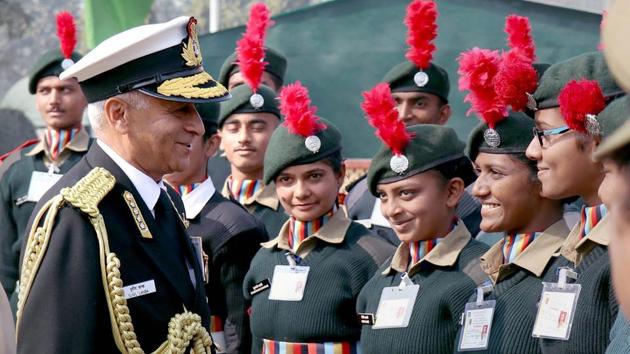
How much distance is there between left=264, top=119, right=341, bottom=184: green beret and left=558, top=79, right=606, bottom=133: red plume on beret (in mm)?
1728

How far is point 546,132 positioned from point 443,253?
79 centimetres

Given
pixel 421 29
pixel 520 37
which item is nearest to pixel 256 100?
pixel 421 29

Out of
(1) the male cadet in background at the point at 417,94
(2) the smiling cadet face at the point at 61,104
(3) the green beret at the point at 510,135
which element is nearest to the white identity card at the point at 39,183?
(2) the smiling cadet face at the point at 61,104

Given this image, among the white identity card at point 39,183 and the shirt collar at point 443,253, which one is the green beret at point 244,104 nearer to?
the white identity card at point 39,183

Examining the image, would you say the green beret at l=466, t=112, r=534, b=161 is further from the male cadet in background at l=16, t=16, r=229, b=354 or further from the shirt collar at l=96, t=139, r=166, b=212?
the shirt collar at l=96, t=139, r=166, b=212

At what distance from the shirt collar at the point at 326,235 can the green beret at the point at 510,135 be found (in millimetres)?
927

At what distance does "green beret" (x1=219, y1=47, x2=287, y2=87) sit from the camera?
298 inches

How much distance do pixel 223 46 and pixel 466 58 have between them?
401 cm

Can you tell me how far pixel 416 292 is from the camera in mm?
4730

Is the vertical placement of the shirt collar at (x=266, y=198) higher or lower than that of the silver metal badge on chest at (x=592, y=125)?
lower

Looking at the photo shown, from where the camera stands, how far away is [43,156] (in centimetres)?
713

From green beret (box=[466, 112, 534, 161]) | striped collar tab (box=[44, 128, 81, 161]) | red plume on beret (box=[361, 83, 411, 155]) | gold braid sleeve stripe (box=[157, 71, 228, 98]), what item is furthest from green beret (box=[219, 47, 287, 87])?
gold braid sleeve stripe (box=[157, 71, 228, 98])

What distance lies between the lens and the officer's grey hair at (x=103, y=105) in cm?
345

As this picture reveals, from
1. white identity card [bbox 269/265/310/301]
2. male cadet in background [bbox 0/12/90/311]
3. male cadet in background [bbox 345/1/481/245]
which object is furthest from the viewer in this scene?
male cadet in background [bbox 0/12/90/311]
